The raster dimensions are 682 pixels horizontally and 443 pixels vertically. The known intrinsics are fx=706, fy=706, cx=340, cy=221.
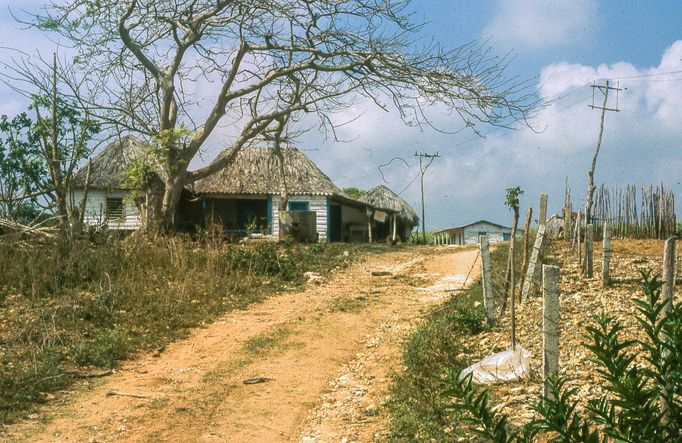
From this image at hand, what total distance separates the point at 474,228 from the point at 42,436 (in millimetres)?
42207

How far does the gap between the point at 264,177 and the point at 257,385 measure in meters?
22.1

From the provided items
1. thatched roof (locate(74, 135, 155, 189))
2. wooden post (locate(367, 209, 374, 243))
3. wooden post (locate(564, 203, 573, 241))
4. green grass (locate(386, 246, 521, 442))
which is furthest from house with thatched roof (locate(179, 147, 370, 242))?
green grass (locate(386, 246, 521, 442))

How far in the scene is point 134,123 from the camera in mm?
17953

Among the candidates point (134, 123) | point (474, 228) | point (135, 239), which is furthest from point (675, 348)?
point (474, 228)

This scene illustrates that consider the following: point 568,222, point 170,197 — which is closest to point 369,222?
point 568,222

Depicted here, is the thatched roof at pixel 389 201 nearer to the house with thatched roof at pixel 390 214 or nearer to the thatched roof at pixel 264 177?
the house with thatched roof at pixel 390 214

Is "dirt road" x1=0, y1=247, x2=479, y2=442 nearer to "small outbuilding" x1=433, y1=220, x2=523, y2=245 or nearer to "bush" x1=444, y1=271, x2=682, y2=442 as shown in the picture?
"bush" x1=444, y1=271, x2=682, y2=442

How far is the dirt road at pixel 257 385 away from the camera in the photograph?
5.48 metres

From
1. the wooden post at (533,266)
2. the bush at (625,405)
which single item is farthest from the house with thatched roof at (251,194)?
the bush at (625,405)

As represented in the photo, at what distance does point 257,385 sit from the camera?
21.9 feet

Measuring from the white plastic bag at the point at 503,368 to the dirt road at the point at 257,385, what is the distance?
876 mm

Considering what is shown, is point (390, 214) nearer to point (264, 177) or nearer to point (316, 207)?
point (316, 207)

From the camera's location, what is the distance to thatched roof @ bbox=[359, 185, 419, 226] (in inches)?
1374

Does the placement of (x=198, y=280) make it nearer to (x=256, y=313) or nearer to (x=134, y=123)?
(x=256, y=313)
